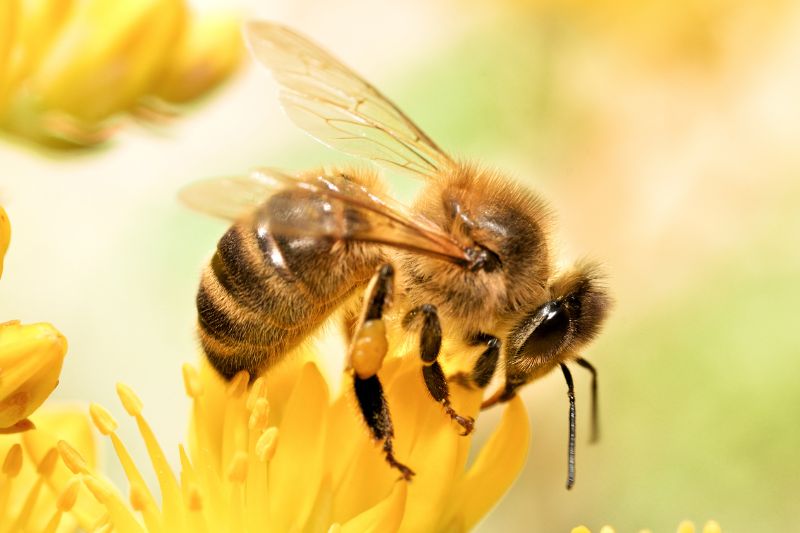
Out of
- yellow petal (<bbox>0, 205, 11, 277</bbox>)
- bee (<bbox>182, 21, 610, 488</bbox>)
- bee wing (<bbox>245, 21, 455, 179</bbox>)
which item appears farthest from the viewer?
bee wing (<bbox>245, 21, 455, 179</bbox>)

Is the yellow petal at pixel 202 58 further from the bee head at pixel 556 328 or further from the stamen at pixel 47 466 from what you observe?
the bee head at pixel 556 328

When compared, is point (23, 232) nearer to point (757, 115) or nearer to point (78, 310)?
point (78, 310)

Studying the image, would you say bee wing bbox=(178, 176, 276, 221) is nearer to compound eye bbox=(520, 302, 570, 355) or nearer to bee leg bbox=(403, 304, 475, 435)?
bee leg bbox=(403, 304, 475, 435)

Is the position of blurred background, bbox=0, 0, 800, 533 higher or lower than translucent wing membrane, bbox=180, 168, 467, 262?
lower

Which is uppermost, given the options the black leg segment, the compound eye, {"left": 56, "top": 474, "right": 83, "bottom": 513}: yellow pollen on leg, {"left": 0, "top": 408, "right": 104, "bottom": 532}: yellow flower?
the compound eye

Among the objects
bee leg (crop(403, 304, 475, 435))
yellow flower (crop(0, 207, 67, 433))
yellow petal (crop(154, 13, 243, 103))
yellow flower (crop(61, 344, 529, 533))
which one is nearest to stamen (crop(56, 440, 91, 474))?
yellow flower (crop(61, 344, 529, 533))

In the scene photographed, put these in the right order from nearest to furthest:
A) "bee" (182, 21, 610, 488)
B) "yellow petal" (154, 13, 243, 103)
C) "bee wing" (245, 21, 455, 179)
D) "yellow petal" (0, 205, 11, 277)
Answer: "yellow petal" (0, 205, 11, 277), "bee" (182, 21, 610, 488), "bee wing" (245, 21, 455, 179), "yellow petal" (154, 13, 243, 103)
